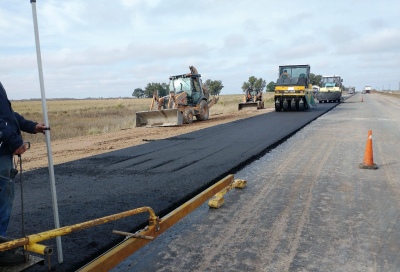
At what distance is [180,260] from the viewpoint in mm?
3404

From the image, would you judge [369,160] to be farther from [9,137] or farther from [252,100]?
[252,100]

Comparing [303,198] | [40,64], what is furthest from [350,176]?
[40,64]

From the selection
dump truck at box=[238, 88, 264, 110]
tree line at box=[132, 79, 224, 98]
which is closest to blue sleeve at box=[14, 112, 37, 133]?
dump truck at box=[238, 88, 264, 110]

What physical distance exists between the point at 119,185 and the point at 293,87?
1831cm

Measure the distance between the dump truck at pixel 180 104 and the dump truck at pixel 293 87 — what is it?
5780 millimetres

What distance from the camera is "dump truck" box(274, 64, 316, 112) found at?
72.6 ft

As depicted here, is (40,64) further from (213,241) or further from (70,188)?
(70,188)

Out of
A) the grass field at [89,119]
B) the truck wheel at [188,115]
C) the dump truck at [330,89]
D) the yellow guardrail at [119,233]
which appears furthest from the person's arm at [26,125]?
the dump truck at [330,89]

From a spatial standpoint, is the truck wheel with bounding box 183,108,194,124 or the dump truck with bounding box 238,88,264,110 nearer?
the truck wheel with bounding box 183,108,194,124

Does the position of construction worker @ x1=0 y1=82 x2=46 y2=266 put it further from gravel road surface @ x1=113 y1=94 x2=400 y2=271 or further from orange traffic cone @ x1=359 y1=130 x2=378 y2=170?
orange traffic cone @ x1=359 y1=130 x2=378 y2=170

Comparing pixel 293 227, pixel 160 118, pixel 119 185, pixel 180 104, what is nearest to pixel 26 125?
pixel 119 185

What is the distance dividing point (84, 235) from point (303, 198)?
126 inches

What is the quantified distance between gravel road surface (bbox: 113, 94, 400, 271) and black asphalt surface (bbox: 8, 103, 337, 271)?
49 cm

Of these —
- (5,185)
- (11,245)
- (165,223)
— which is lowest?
(165,223)
